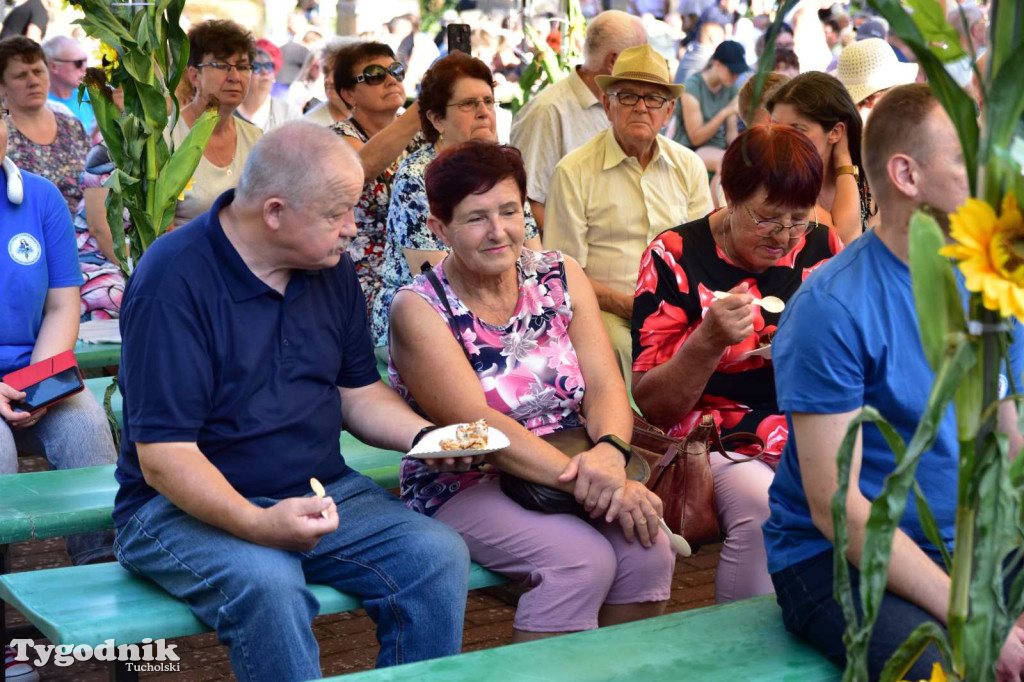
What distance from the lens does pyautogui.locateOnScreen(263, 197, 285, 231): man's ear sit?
2607 millimetres

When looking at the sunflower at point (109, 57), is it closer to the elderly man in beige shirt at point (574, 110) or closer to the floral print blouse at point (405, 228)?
the floral print blouse at point (405, 228)

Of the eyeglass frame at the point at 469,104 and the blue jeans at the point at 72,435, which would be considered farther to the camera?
the eyeglass frame at the point at 469,104

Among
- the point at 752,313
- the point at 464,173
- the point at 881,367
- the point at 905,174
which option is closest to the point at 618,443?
the point at 752,313

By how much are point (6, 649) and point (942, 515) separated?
2.46m

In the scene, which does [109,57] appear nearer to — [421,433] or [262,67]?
[421,433]

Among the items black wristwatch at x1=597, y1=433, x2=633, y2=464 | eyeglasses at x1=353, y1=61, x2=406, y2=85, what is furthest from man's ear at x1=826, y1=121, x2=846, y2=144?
black wristwatch at x1=597, y1=433, x2=633, y2=464

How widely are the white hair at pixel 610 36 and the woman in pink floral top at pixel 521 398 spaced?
2694 mm

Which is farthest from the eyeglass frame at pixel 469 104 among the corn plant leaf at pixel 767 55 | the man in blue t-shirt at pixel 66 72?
the man in blue t-shirt at pixel 66 72

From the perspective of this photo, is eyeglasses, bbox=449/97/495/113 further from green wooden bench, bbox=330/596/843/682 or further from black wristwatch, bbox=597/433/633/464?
green wooden bench, bbox=330/596/843/682

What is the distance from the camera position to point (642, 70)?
461 cm

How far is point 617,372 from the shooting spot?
3123mm

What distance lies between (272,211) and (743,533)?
1391mm

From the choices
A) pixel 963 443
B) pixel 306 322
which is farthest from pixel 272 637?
pixel 963 443

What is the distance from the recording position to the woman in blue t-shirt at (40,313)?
3.60 meters
